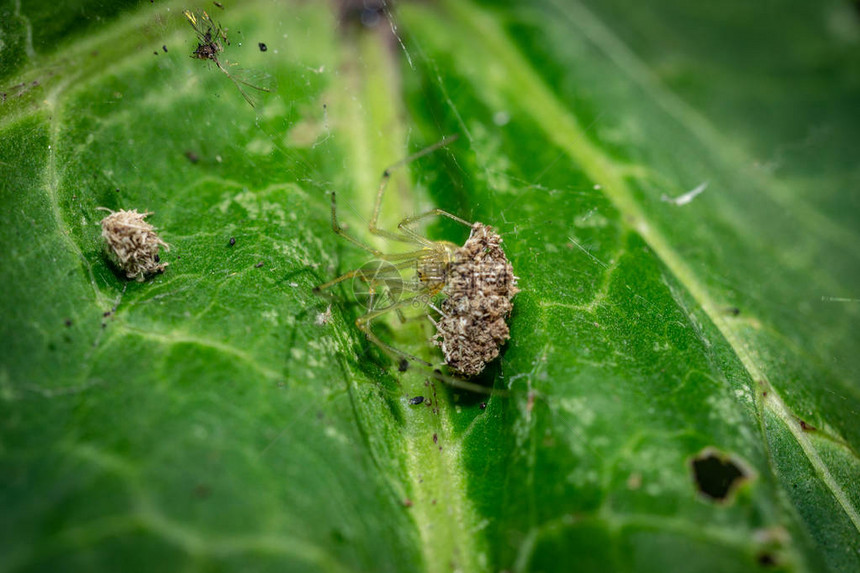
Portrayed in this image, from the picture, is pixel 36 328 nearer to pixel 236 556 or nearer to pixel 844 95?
pixel 236 556

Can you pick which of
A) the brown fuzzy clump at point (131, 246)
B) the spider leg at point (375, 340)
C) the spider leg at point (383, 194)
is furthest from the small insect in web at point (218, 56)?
the spider leg at point (375, 340)

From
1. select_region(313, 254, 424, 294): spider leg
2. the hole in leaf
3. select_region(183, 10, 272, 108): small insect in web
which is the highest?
select_region(183, 10, 272, 108): small insect in web

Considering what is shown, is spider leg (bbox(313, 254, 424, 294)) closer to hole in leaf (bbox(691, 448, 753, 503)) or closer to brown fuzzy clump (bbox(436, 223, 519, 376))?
brown fuzzy clump (bbox(436, 223, 519, 376))

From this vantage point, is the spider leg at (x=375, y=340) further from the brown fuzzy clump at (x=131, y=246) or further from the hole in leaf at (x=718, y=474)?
the hole in leaf at (x=718, y=474)

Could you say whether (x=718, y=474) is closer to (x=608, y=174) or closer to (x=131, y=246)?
(x=608, y=174)

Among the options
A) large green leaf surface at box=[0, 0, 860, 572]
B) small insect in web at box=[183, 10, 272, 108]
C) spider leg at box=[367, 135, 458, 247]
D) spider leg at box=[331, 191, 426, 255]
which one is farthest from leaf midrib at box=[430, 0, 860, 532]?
small insect in web at box=[183, 10, 272, 108]

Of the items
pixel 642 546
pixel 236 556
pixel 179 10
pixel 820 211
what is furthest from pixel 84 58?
pixel 820 211
